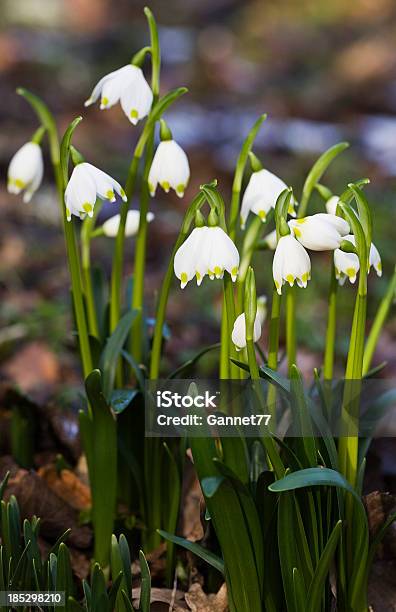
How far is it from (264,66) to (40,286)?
170 inches

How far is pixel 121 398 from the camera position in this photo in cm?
140

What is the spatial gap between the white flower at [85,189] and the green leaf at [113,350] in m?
0.26

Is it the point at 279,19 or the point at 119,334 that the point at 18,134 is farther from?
the point at 279,19

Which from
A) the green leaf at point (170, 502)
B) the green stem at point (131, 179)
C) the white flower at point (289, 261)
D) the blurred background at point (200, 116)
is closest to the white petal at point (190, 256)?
the white flower at point (289, 261)

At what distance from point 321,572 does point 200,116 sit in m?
4.53

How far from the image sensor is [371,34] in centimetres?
707

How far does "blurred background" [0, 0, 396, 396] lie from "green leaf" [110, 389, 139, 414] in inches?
17.7

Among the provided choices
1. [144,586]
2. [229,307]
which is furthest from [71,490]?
[229,307]

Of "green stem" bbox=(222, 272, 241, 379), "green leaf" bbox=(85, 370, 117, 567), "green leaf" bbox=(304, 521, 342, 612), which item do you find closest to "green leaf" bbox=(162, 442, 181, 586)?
"green leaf" bbox=(85, 370, 117, 567)

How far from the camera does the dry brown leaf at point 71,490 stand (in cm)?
164

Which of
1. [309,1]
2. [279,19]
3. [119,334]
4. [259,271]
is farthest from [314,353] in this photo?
[309,1]

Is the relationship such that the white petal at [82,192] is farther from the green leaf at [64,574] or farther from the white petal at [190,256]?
the green leaf at [64,574]

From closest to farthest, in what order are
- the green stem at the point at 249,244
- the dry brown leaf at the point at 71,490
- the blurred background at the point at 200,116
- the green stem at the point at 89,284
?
the green stem at the point at 249,244 → the green stem at the point at 89,284 → the dry brown leaf at the point at 71,490 → the blurred background at the point at 200,116

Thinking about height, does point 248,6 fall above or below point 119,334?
above
